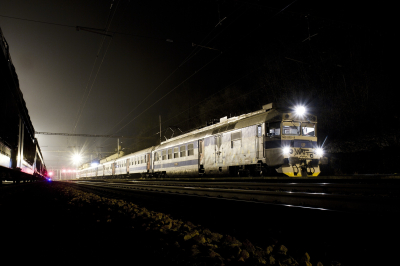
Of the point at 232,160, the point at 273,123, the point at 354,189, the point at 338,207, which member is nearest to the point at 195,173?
the point at 232,160

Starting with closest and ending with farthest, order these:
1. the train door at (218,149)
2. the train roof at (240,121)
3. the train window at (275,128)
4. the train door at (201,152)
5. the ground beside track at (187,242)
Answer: the ground beside track at (187,242) → the train window at (275,128) → the train roof at (240,121) → the train door at (218,149) → the train door at (201,152)

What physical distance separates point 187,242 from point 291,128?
922 cm

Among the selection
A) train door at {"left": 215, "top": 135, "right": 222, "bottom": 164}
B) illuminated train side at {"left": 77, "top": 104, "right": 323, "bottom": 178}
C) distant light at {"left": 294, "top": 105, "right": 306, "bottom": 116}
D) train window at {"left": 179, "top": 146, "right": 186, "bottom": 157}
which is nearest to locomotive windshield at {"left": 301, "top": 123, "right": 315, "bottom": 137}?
illuminated train side at {"left": 77, "top": 104, "right": 323, "bottom": 178}

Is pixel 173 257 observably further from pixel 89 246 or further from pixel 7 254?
pixel 7 254

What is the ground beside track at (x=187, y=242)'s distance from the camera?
2492 millimetres

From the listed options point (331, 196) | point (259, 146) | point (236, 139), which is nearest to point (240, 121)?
point (236, 139)

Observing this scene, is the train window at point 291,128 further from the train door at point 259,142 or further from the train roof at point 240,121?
the train door at point 259,142

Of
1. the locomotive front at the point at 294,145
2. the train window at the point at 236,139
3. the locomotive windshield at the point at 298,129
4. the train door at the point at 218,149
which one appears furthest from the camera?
the train door at the point at 218,149

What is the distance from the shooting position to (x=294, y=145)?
10.7 m

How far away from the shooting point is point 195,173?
15094 mm

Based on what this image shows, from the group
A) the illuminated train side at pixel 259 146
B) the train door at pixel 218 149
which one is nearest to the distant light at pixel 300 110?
the illuminated train side at pixel 259 146

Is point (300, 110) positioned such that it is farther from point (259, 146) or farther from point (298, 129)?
point (259, 146)

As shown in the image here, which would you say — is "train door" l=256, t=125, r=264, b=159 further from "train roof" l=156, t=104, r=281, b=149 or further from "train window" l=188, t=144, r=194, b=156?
"train window" l=188, t=144, r=194, b=156

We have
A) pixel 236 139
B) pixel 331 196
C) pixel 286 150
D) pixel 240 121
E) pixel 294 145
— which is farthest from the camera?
pixel 240 121
